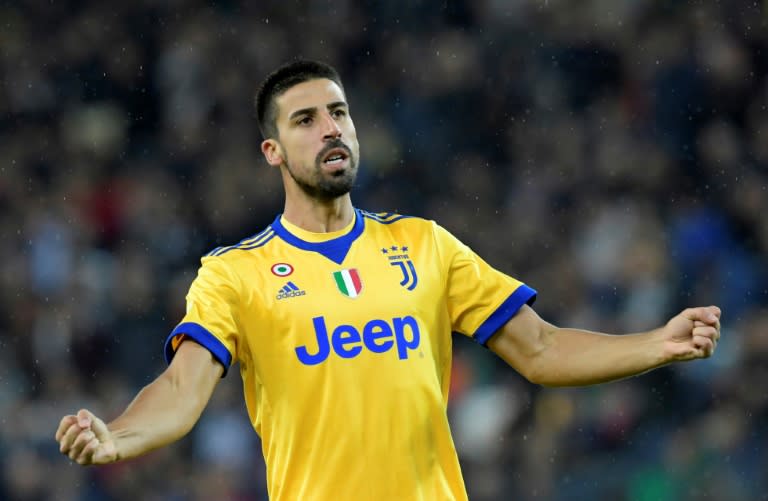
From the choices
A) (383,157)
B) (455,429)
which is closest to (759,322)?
(455,429)

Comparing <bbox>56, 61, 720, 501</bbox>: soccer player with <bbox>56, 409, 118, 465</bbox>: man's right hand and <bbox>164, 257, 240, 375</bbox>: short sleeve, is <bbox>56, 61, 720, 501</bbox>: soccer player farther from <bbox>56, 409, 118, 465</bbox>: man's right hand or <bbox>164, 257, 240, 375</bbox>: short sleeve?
<bbox>56, 409, 118, 465</bbox>: man's right hand

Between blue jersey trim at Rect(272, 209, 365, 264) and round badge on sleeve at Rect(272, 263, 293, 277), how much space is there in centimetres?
12

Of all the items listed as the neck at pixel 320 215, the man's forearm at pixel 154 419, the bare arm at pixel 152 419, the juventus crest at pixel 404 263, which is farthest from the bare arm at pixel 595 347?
the man's forearm at pixel 154 419

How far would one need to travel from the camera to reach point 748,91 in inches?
415

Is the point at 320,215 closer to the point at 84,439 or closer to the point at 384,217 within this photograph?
the point at 384,217

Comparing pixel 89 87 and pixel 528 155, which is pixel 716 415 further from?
pixel 89 87

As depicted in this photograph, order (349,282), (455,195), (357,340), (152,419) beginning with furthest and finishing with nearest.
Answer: (455,195) < (349,282) < (357,340) < (152,419)

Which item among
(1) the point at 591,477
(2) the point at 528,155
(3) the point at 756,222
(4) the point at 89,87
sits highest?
(4) the point at 89,87

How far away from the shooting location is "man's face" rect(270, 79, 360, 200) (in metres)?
4.58

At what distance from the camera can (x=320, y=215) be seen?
467 centimetres

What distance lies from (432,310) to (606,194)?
5.87m

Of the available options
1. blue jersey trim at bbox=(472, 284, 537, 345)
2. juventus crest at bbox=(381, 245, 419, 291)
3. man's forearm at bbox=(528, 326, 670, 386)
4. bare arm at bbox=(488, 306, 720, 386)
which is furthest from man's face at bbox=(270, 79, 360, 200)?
man's forearm at bbox=(528, 326, 670, 386)

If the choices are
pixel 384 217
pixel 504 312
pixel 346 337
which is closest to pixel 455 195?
pixel 384 217

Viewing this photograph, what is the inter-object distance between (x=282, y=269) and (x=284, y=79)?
2.36 ft
